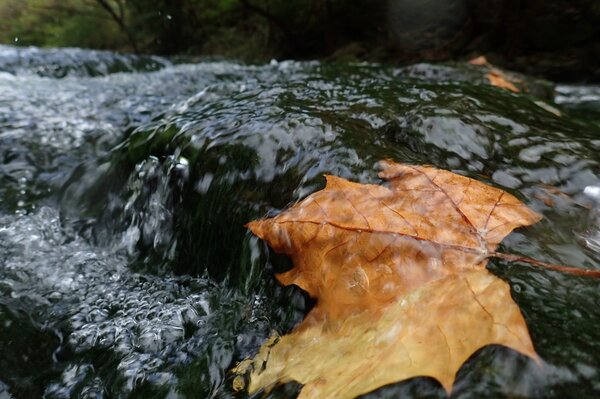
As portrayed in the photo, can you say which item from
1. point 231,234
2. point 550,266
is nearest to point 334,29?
point 231,234

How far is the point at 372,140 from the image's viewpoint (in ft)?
5.68

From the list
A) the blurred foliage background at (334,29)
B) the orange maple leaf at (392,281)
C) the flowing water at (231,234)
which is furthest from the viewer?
the blurred foliage background at (334,29)

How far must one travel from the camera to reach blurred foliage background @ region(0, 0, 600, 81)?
542 centimetres

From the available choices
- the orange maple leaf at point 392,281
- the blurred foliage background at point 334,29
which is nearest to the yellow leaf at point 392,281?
the orange maple leaf at point 392,281

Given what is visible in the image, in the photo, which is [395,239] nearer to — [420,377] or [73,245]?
[420,377]

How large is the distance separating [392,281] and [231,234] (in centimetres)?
75

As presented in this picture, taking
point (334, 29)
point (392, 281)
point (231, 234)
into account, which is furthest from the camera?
point (334, 29)

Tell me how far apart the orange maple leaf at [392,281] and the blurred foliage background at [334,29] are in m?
5.05

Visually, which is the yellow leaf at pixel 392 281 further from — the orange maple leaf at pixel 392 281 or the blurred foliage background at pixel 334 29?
the blurred foliage background at pixel 334 29

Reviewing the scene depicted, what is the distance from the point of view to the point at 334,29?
815 cm

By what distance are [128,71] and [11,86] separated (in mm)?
1685

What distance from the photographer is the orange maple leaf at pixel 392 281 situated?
0.83 metres

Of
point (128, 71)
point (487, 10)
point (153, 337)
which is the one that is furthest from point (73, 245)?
point (487, 10)

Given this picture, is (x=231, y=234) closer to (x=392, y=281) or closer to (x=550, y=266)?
(x=392, y=281)
